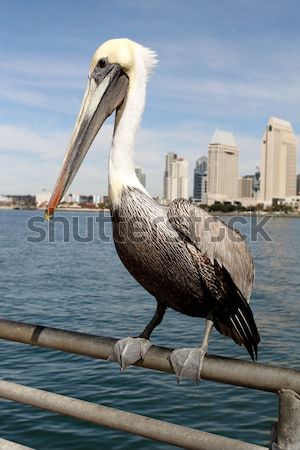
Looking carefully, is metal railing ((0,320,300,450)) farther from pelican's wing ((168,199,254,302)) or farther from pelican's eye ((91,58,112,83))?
pelican's eye ((91,58,112,83))

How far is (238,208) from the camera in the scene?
136 meters

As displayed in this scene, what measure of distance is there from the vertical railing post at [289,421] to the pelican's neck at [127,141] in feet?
3.82

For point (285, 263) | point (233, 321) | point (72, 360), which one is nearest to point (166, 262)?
point (233, 321)

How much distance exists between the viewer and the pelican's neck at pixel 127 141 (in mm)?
2615

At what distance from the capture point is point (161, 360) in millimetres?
2182

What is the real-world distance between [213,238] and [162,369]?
2.22ft

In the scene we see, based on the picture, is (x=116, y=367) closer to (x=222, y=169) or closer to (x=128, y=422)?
(x=128, y=422)

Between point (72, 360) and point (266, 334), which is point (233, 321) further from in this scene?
point (266, 334)

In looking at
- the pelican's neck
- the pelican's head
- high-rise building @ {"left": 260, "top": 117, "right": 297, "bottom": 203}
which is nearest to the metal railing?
the pelican's neck

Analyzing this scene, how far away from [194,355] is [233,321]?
50 cm

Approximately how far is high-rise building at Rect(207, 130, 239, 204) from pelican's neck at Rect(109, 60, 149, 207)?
548ft

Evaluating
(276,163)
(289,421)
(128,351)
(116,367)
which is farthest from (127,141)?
(276,163)

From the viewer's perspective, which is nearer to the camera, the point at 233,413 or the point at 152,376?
the point at 233,413

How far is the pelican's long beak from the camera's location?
2.45 m
